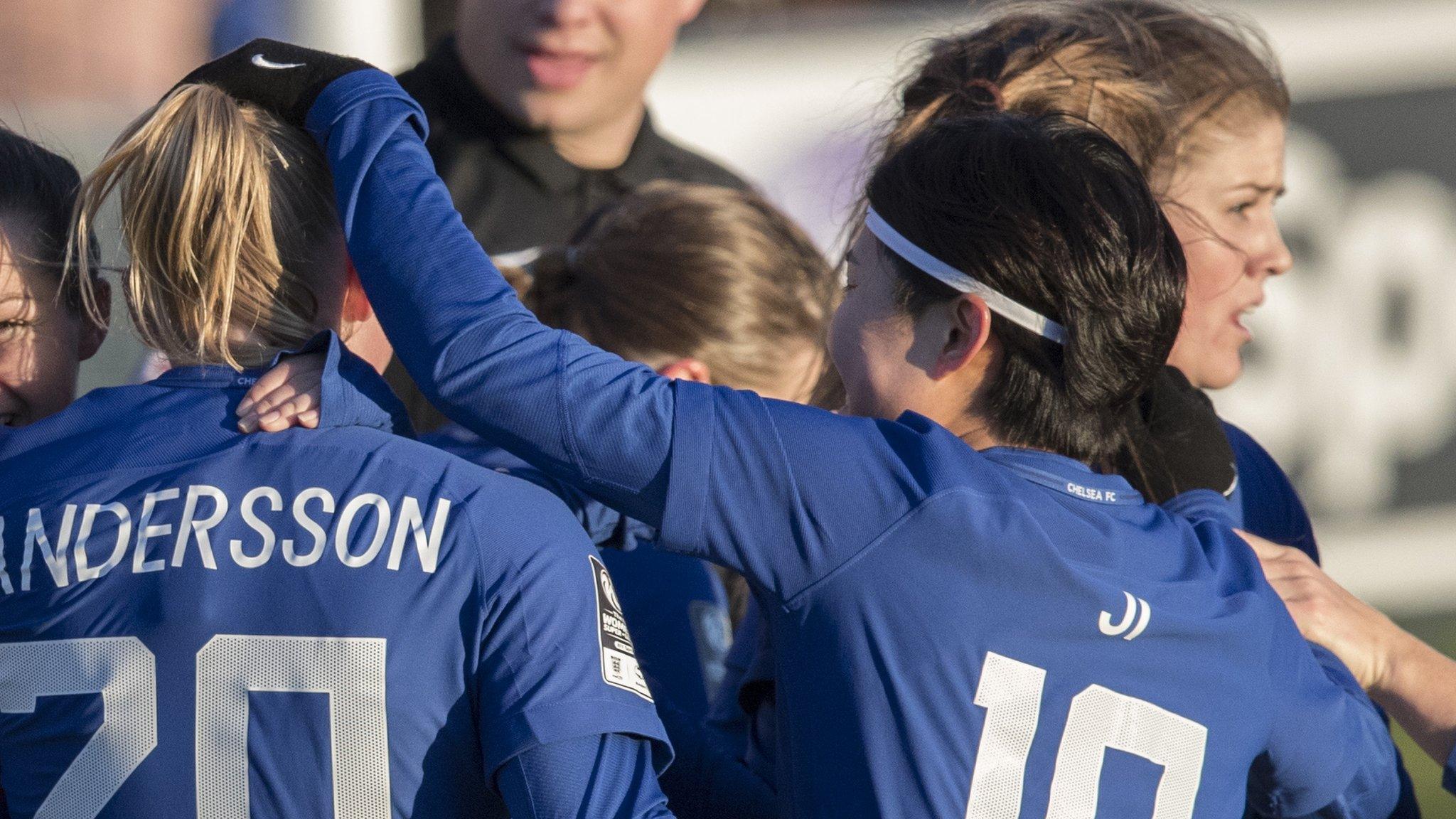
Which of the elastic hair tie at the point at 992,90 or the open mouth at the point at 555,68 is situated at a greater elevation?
the elastic hair tie at the point at 992,90

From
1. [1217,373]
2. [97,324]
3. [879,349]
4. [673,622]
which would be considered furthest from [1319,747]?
[97,324]

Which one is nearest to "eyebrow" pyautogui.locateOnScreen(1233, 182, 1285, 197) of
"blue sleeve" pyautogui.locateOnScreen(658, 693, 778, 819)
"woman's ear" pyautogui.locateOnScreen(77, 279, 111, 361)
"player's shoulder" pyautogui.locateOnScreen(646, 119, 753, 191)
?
"blue sleeve" pyautogui.locateOnScreen(658, 693, 778, 819)

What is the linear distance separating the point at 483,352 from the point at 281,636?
0.36 meters

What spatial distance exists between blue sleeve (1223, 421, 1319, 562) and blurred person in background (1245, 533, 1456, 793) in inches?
9.7

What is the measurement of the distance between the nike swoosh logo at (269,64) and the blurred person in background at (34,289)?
0.89ft

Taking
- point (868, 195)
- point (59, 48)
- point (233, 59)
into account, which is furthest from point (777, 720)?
point (59, 48)

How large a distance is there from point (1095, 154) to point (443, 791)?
40.8 inches

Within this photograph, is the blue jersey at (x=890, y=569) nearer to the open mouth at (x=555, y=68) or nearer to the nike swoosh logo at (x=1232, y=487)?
the nike swoosh logo at (x=1232, y=487)

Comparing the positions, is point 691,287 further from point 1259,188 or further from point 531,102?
point 531,102

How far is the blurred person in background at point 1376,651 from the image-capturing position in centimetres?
186

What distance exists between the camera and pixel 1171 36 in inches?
95.0

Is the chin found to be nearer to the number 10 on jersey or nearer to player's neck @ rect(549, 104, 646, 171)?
the number 10 on jersey

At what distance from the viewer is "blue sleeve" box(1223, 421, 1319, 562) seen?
2.20 metres

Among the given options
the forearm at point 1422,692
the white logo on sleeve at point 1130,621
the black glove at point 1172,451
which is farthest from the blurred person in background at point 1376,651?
the white logo on sleeve at point 1130,621
